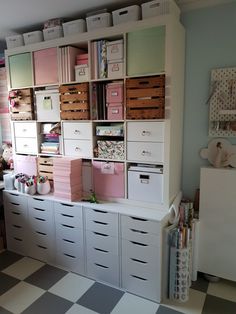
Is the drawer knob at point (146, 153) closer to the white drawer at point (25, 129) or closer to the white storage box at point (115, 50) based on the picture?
the white storage box at point (115, 50)

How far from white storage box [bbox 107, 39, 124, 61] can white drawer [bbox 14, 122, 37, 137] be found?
111 cm

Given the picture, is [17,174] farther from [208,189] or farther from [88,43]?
[208,189]

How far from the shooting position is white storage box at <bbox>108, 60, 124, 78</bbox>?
2.15 meters

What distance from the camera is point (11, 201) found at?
277cm

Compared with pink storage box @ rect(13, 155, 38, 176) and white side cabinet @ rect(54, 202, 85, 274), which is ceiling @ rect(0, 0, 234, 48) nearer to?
pink storage box @ rect(13, 155, 38, 176)

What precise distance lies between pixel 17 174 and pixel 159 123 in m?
1.74

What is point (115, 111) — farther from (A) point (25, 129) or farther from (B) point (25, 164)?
(B) point (25, 164)

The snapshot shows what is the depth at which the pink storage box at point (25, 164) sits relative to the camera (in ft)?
9.20

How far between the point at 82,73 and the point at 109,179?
40.1 inches

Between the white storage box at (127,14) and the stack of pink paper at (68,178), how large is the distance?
4.20ft

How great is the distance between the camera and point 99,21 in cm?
218

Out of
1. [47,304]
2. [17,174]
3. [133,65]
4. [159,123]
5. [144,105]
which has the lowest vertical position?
[47,304]

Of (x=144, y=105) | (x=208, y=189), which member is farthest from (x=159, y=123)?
(x=208, y=189)

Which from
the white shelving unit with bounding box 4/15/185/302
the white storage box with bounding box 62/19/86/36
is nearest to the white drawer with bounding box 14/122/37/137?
the white shelving unit with bounding box 4/15/185/302
